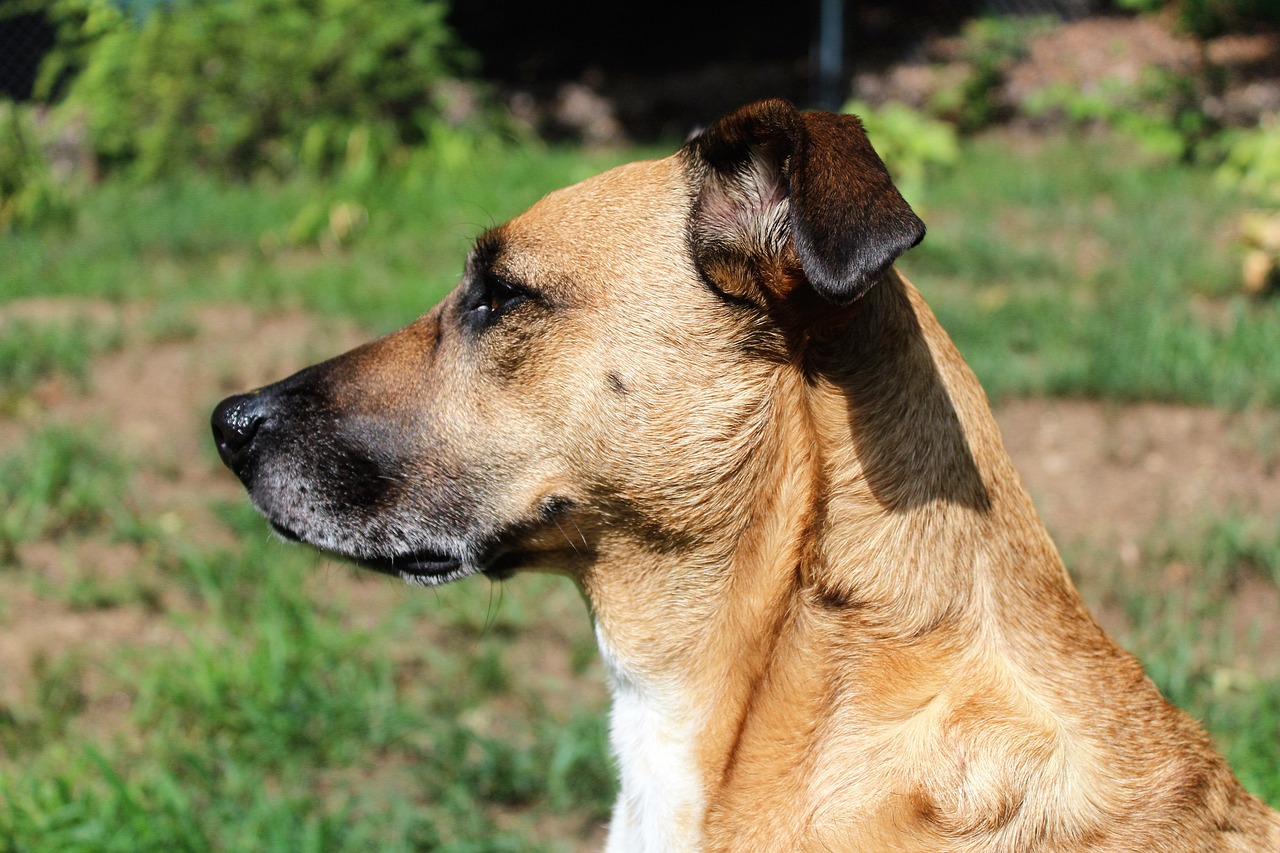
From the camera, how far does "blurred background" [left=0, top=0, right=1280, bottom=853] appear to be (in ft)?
11.6

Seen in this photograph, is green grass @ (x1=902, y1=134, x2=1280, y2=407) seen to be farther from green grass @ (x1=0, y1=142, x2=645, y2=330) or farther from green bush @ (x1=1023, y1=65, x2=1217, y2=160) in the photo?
green grass @ (x1=0, y1=142, x2=645, y2=330)

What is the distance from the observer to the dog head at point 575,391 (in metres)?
2.37

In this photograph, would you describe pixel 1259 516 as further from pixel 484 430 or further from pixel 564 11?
pixel 564 11

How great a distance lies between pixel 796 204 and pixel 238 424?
1.43 metres

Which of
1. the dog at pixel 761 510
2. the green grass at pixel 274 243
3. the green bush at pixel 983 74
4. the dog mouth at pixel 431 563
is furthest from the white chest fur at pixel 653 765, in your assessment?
the green bush at pixel 983 74

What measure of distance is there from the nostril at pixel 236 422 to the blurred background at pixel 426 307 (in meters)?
0.97

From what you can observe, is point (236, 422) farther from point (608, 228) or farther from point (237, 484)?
point (237, 484)

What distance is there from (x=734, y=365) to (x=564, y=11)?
11.5 m

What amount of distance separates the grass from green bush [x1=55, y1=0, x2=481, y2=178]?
2573mm

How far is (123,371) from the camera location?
5.98 m

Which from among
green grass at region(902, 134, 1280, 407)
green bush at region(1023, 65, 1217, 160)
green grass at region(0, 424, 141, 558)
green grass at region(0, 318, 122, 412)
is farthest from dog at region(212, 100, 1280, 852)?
green bush at region(1023, 65, 1217, 160)

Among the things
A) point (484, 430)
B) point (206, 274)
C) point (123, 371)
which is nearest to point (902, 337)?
point (484, 430)

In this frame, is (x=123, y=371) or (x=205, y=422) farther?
(x=123, y=371)

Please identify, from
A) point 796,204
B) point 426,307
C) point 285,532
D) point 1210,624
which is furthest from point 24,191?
point 1210,624
